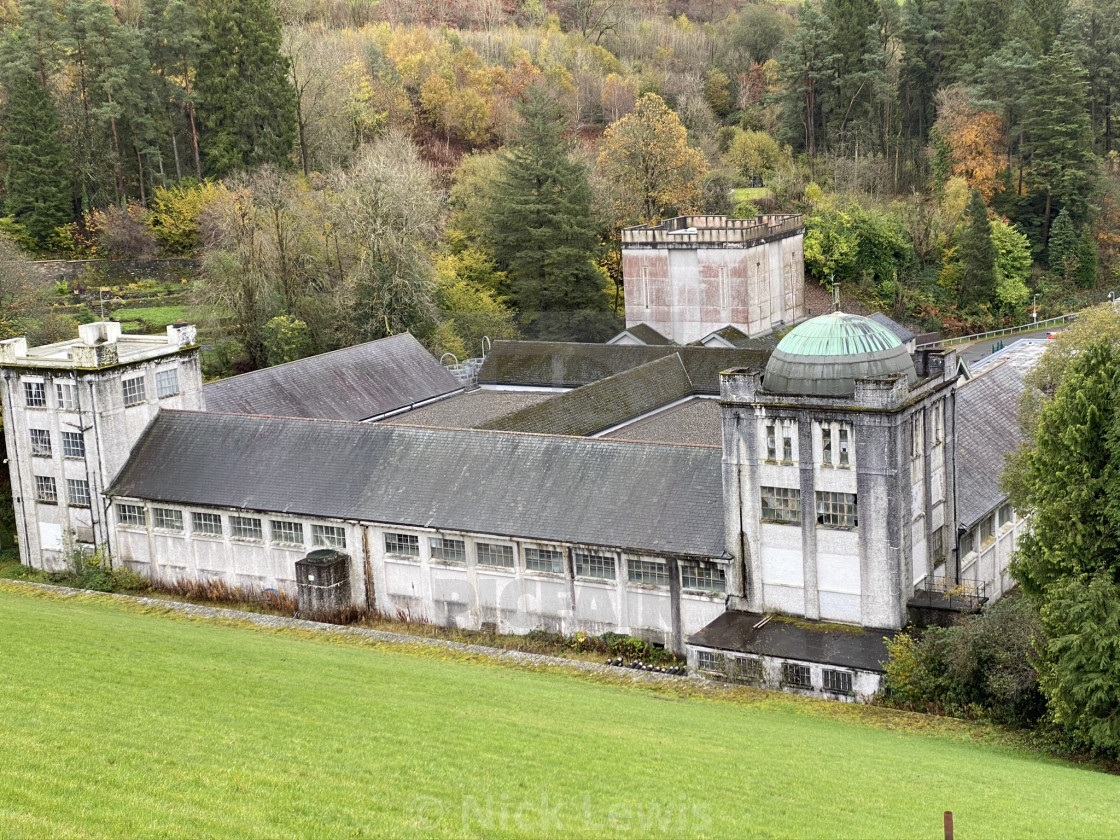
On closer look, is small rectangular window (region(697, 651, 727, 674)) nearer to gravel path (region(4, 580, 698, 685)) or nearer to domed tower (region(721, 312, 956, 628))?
gravel path (region(4, 580, 698, 685))

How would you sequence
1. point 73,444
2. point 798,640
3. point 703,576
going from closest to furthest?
1. point 798,640
2. point 703,576
3. point 73,444

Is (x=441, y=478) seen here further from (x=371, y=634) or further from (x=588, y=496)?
(x=371, y=634)

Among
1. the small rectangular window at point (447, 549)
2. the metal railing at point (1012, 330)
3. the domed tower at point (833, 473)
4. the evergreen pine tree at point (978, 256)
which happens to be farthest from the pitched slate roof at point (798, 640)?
the evergreen pine tree at point (978, 256)

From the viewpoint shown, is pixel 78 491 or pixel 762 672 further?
pixel 78 491

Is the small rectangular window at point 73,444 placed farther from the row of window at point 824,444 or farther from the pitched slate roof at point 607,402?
the row of window at point 824,444

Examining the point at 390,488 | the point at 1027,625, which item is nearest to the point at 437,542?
the point at 390,488

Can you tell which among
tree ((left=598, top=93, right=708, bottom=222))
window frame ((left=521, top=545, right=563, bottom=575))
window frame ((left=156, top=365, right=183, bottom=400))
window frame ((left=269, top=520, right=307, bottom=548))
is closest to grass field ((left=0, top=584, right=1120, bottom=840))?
window frame ((left=521, top=545, right=563, bottom=575))

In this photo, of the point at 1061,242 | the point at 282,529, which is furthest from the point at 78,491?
the point at 1061,242

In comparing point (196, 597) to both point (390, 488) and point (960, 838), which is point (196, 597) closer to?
point (390, 488)
